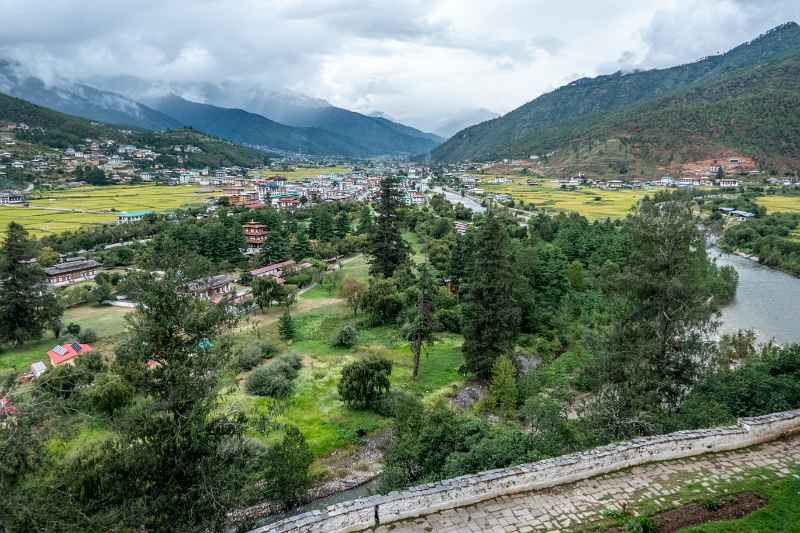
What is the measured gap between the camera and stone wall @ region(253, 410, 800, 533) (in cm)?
750

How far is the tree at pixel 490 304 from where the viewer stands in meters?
19.9

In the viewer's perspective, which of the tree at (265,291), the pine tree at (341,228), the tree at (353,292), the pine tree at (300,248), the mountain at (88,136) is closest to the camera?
the tree at (353,292)

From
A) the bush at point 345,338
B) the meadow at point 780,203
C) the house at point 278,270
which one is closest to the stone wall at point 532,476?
the bush at point 345,338

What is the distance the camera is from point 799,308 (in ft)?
104

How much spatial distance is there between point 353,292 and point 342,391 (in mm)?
13968

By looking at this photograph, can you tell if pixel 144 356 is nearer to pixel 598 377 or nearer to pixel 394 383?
pixel 598 377

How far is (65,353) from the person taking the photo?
2297 cm

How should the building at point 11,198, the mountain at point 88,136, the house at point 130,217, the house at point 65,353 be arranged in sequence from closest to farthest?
the house at point 65,353 → the house at point 130,217 → the building at point 11,198 → the mountain at point 88,136

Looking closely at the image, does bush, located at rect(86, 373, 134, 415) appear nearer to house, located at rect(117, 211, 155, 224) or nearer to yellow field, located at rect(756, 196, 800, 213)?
house, located at rect(117, 211, 155, 224)

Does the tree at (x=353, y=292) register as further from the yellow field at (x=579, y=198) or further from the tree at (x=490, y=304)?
the yellow field at (x=579, y=198)

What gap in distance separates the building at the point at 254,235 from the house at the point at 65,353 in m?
25.1

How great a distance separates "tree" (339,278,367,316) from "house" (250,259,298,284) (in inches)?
228

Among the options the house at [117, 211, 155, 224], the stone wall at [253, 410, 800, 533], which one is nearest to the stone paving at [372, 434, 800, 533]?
the stone wall at [253, 410, 800, 533]

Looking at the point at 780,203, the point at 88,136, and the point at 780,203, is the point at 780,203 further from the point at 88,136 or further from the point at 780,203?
the point at 88,136
